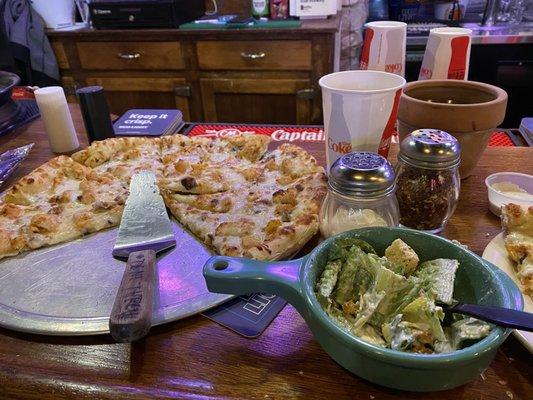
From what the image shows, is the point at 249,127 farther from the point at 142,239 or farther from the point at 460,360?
the point at 460,360

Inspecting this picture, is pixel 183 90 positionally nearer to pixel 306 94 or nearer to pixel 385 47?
pixel 306 94

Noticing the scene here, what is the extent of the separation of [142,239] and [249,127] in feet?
2.17

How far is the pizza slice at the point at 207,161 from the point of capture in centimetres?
89

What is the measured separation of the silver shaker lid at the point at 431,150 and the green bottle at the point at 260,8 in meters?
1.86

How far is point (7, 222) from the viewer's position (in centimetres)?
80

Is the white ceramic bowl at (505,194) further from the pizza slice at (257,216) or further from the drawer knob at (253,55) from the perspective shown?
the drawer knob at (253,55)

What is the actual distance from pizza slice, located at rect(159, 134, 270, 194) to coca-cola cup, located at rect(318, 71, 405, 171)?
0.24 metres

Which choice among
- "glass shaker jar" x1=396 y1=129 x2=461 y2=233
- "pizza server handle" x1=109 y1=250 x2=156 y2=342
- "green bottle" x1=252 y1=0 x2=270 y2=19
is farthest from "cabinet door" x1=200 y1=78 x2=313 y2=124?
"pizza server handle" x1=109 y1=250 x2=156 y2=342

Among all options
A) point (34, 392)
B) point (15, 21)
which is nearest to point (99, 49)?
point (15, 21)

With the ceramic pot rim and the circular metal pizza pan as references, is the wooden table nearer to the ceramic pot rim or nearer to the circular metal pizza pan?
the circular metal pizza pan

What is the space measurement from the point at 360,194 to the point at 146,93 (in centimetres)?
211

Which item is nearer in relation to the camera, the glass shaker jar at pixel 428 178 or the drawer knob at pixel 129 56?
the glass shaker jar at pixel 428 178

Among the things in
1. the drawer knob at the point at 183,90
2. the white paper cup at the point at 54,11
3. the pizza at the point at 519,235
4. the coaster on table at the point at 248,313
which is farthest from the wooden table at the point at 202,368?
the white paper cup at the point at 54,11

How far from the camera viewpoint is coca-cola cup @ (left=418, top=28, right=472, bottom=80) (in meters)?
0.92
